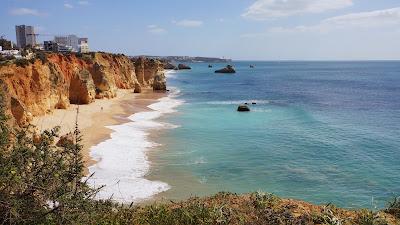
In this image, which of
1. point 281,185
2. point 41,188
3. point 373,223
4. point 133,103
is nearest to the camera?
point 41,188

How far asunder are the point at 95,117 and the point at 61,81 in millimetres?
5274

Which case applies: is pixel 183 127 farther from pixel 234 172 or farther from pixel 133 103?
pixel 133 103

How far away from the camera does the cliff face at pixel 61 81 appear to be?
30.3 m

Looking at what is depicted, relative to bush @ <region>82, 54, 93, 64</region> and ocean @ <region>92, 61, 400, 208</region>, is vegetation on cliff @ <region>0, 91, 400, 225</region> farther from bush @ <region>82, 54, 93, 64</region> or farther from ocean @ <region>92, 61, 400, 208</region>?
bush @ <region>82, 54, 93, 64</region>

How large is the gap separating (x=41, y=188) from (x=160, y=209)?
3361 millimetres

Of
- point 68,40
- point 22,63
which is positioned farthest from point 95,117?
point 68,40

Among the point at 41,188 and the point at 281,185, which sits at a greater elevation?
the point at 41,188

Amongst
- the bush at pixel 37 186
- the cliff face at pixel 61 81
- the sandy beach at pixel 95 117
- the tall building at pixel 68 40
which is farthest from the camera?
the tall building at pixel 68 40

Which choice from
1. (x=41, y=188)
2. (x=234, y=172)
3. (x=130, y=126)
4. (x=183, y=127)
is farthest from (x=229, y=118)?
(x=41, y=188)

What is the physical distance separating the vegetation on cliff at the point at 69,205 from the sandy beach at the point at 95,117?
42.5 feet

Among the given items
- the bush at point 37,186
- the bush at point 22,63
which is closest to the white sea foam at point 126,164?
the bush at point 37,186

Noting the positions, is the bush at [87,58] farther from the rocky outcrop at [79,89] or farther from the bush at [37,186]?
the bush at [37,186]

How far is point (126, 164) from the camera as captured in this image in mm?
23719

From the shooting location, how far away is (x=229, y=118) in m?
43.3
